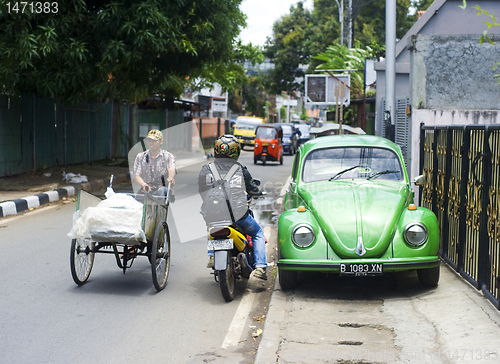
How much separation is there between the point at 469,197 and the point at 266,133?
2028 centimetres

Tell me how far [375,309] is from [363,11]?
4012 centimetres

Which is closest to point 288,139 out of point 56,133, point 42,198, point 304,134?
point 304,134

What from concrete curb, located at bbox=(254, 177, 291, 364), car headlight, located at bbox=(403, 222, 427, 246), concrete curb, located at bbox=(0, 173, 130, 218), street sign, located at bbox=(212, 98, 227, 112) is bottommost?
concrete curb, located at bbox=(254, 177, 291, 364)

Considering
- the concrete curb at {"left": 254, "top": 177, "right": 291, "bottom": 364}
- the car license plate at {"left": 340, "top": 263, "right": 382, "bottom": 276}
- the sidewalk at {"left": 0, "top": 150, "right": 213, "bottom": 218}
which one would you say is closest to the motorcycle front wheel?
the concrete curb at {"left": 254, "top": 177, "right": 291, "bottom": 364}

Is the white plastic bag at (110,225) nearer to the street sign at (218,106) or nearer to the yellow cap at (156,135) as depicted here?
the yellow cap at (156,135)

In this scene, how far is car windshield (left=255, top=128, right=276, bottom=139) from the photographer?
25.8m

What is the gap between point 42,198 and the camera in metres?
12.2

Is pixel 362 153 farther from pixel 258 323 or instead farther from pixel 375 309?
pixel 258 323

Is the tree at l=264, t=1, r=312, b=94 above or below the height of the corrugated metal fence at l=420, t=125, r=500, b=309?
above

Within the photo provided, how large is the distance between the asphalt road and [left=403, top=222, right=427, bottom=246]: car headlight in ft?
5.22

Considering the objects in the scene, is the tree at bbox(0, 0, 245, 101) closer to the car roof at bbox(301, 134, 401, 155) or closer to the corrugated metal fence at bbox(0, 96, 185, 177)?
the corrugated metal fence at bbox(0, 96, 185, 177)

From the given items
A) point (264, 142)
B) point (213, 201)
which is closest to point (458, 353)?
point (213, 201)

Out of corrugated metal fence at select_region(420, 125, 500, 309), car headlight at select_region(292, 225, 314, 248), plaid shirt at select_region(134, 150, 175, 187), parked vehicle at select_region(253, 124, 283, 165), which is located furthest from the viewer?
parked vehicle at select_region(253, 124, 283, 165)

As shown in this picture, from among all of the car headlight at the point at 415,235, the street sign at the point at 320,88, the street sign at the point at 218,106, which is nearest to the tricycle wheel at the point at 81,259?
the car headlight at the point at 415,235
